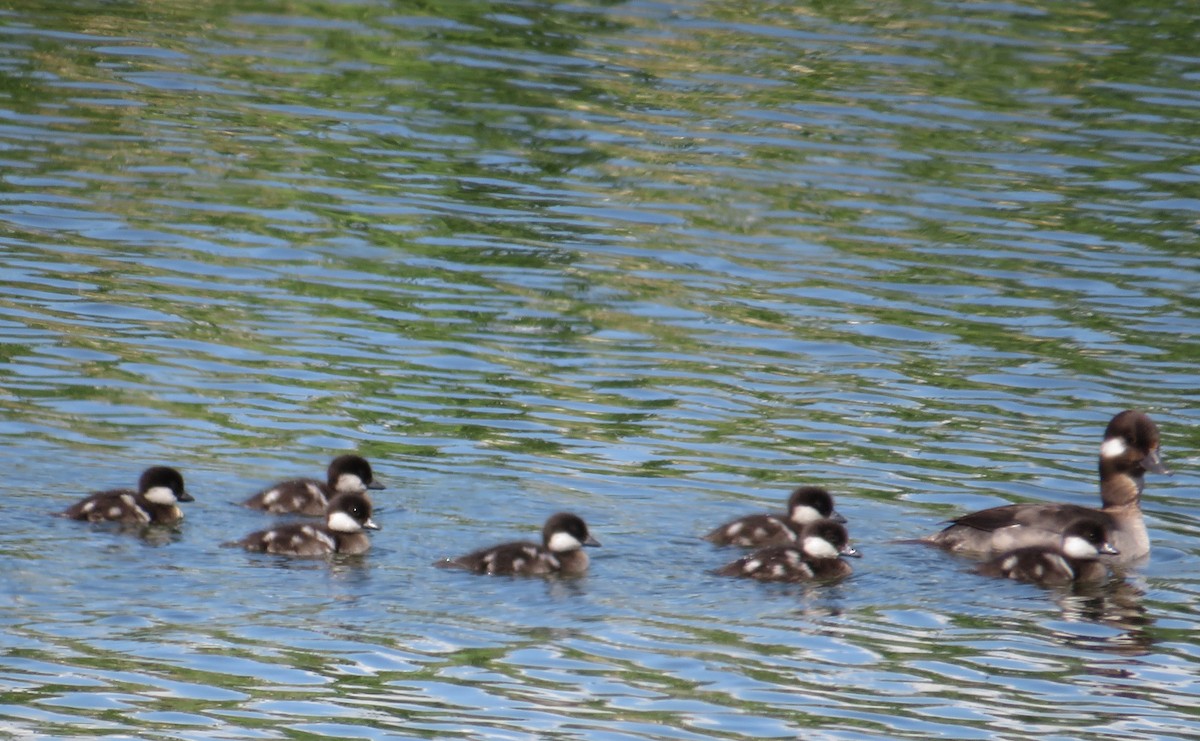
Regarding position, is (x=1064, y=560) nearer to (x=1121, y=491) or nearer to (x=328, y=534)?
(x=1121, y=491)

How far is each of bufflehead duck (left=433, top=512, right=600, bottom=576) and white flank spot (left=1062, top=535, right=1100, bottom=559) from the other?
89.2 inches

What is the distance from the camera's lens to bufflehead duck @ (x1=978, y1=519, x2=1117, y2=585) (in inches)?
405

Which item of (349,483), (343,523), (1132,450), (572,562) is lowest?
(572,562)

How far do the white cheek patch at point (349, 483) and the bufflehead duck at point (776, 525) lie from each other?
5.46ft

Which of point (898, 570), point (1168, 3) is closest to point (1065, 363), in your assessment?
point (898, 570)

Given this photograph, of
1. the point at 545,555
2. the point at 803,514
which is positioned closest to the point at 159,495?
the point at 545,555

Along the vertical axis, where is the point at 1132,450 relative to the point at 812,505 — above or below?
above

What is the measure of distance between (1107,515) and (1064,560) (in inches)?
19.0

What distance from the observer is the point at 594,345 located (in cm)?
1357

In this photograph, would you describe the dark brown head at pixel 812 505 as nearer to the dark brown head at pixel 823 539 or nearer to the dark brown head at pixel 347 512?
the dark brown head at pixel 823 539

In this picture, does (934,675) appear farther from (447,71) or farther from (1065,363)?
(447,71)

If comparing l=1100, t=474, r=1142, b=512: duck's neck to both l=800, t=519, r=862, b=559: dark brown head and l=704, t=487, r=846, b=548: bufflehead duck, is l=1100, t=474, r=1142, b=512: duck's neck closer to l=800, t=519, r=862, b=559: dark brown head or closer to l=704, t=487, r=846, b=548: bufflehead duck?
l=704, t=487, r=846, b=548: bufflehead duck

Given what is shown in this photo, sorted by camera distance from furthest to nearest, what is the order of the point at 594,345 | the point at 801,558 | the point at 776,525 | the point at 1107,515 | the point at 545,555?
1. the point at 594,345
2. the point at 1107,515
3. the point at 776,525
4. the point at 801,558
5. the point at 545,555

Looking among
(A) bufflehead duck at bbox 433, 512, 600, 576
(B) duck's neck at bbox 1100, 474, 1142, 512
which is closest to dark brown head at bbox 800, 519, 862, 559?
(A) bufflehead duck at bbox 433, 512, 600, 576
